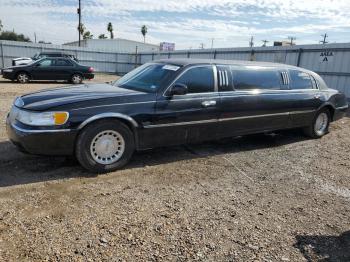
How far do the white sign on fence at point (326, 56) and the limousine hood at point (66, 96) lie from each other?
10678 millimetres

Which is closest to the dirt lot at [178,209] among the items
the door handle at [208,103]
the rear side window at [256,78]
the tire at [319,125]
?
the door handle at [208,103]

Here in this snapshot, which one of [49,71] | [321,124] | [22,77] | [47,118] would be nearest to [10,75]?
[22,77]

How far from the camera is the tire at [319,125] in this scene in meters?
7.00

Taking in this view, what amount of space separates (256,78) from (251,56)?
1188 cm

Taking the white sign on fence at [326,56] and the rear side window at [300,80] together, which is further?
the white sign on fence at [326,56]

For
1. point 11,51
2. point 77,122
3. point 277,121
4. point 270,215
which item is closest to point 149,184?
point 77,122

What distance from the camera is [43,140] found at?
4.16 m

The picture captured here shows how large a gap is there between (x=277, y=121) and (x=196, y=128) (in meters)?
1.93

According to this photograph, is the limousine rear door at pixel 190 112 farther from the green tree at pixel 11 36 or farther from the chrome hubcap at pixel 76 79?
the green tree at pixel 11 36

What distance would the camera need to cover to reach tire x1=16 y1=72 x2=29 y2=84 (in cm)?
1672

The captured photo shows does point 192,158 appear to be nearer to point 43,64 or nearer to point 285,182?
point 285,182

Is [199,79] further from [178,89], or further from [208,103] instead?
[178,89]

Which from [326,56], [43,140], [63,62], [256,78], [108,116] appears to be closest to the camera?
[43,140]

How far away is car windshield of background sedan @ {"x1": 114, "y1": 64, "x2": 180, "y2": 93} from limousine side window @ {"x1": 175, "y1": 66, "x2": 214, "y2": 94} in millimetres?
190
